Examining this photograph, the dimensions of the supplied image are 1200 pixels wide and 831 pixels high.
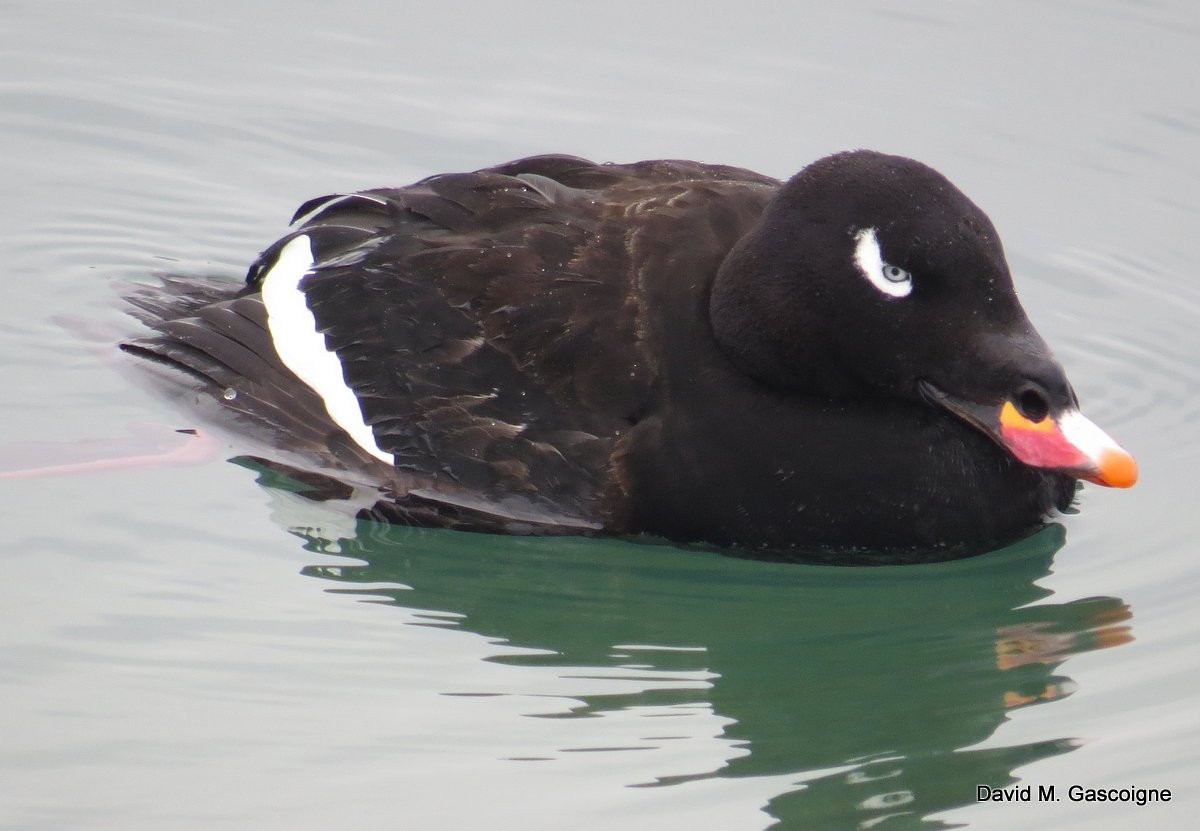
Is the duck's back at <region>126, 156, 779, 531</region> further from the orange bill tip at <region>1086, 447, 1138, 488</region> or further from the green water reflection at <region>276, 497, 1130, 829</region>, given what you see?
the orange bill tip at <region>1086, 447, 1138, 488</region>

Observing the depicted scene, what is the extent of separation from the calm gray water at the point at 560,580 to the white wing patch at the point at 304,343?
0.86 ft

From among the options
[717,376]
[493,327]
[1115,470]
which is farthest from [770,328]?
[1115,470]

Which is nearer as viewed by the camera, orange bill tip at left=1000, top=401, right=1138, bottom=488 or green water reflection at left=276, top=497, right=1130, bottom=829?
green water reflection at left=276, top=497, right=1130, bottom=829

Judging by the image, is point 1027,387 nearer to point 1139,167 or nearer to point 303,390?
point 303,390

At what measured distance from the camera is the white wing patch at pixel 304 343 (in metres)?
4.95

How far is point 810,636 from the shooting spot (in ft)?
14.5

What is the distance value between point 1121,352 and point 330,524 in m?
2.59

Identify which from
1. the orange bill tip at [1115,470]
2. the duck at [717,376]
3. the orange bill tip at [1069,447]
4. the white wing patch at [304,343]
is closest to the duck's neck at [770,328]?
the duck at [717,376]

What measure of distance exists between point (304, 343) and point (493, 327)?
633 millimetres

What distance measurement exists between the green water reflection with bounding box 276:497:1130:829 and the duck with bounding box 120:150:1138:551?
8 cm

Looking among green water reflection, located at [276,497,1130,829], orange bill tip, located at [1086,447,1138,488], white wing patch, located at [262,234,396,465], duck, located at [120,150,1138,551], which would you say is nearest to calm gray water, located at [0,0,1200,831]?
green water reflection, located at [276,497,1130,829]

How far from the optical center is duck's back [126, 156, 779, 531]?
466 centimetres

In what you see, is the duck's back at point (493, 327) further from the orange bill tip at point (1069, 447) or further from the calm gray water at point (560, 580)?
the orange bill tip at point (1069, 447)

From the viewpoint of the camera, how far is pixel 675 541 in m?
4.67
